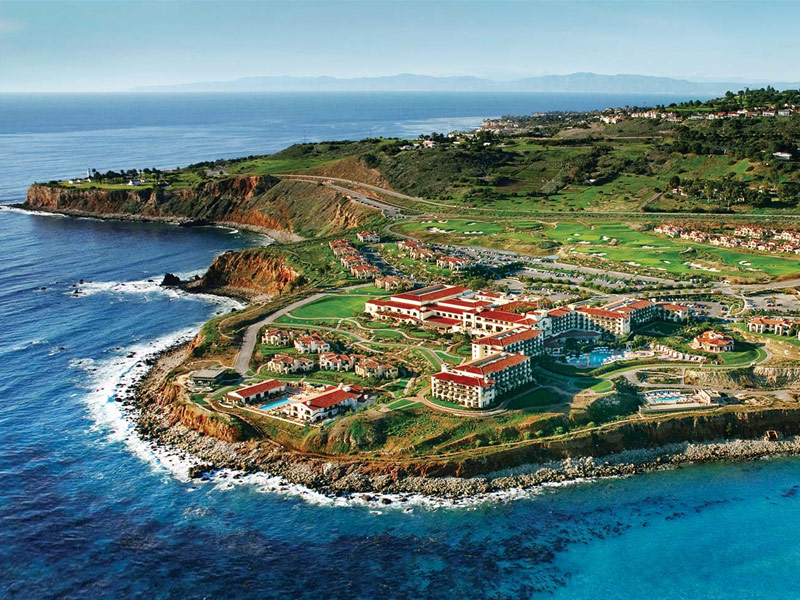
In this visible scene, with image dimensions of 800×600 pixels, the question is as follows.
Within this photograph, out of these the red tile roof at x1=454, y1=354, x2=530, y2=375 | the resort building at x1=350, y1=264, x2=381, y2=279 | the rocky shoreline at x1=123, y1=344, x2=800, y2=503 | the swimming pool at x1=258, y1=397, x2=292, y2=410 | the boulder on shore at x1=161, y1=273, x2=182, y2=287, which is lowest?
the rocky shoreline at x1=123, y1=344, x2=800, y2=503

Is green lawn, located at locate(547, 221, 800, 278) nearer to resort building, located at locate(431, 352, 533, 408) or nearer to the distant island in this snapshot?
the distant island

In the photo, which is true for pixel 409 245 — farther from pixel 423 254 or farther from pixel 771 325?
pixel 771 325

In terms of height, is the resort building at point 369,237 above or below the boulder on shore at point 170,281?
above

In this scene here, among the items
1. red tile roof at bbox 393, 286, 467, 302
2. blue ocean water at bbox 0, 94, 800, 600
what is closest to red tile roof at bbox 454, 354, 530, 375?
blue ocean water at bbox 0, 94, 800, 600

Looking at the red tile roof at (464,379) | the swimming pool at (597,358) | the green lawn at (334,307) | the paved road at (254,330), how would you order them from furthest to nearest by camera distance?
1. the green lawn at (334,307)
2. the paved road at (254,330)
3. the swimming pool at (597,358)
4. the red tile roof at (464,379)

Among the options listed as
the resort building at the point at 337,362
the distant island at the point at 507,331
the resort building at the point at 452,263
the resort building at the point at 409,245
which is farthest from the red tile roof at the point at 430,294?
the resort building at the point at 409,245

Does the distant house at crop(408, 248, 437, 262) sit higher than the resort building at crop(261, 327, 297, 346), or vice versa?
the distant house at crop(408, 248, 437, 262)

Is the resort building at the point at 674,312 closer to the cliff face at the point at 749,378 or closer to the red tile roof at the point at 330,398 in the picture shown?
the cliff face at the point at 749,378
